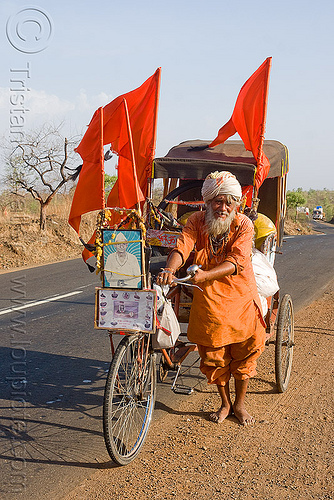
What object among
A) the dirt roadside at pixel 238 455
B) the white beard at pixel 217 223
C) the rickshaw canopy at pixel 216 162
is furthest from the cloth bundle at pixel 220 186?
the dirt roadside at pixel 238 455

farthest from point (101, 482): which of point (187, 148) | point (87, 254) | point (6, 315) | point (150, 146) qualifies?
point (6, 315)

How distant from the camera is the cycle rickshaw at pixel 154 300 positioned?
3869 mm

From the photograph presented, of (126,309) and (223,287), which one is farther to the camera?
(223,287)

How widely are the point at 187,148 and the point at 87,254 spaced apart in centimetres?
245

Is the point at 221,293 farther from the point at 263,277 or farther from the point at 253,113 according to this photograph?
the point at 253,113

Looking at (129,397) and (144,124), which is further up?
(144,124)

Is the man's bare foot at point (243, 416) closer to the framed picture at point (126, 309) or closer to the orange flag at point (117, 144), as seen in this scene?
the framed picture at point (126, 309)

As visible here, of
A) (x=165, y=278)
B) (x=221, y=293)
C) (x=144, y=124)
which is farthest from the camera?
(x=144, y=124)

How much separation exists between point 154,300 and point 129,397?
788 millimetres

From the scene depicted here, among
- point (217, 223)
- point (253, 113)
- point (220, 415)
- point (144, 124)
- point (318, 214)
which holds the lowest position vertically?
point (318, 214)

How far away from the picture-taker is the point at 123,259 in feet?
12.8

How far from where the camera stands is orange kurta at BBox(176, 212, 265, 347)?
417 centimetres

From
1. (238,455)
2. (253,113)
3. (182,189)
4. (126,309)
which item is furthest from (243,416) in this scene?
(253,113)

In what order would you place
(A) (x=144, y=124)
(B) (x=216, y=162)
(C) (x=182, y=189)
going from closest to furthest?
(B) (x=216, y=162) < (A) (x=144, y=124) < (C) (x=182, y=189)
